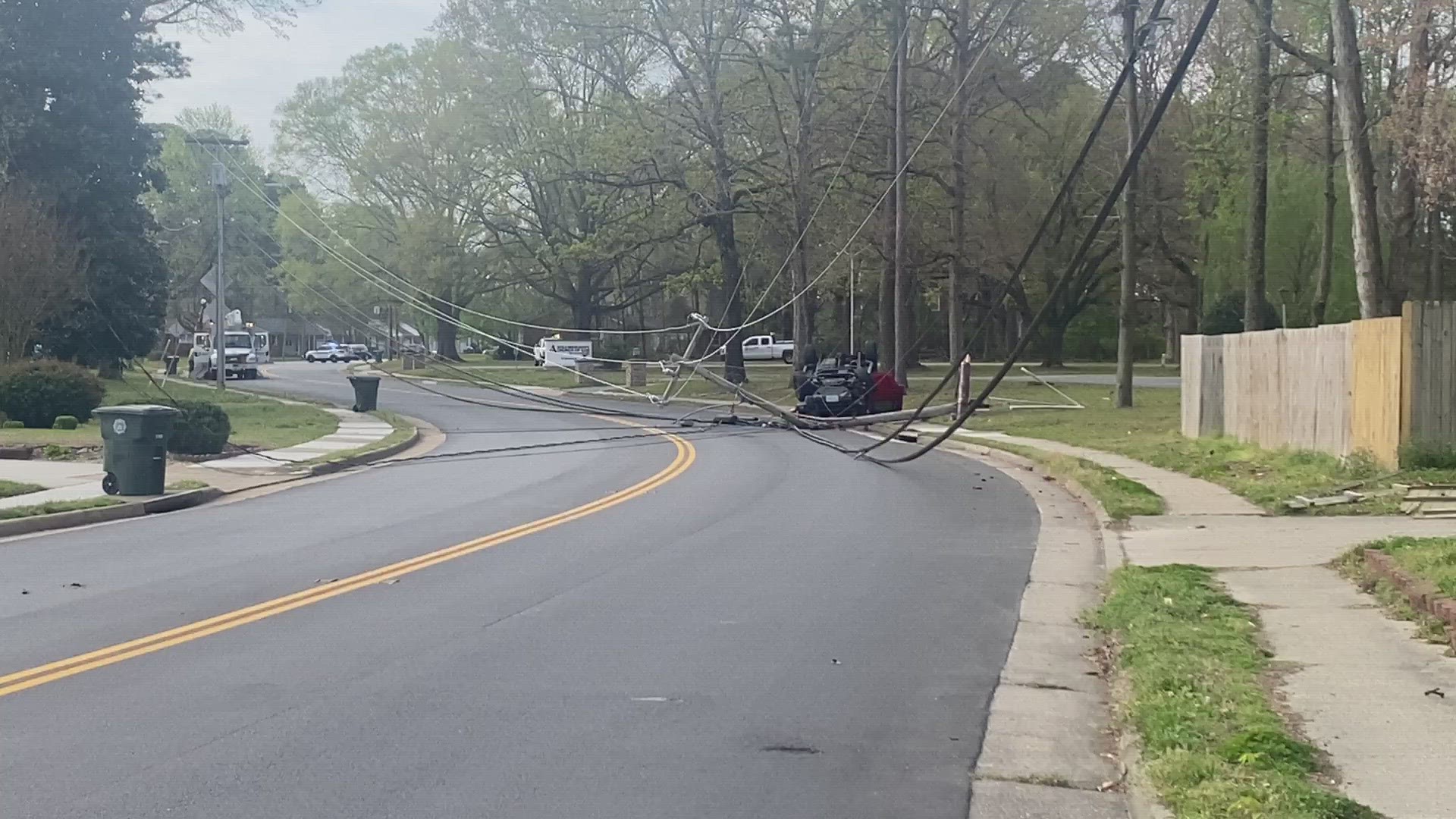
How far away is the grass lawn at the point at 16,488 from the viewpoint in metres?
16.8

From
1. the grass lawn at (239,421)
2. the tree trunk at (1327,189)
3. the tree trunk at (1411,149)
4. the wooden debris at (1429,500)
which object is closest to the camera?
the wooden debris at (1429,500)

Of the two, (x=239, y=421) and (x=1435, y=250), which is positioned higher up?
(x=1435, y=250)

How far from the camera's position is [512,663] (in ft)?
27.2

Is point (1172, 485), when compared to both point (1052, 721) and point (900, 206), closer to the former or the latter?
point (1052, 721)

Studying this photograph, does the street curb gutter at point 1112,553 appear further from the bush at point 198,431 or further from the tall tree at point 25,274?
the tall tree at point 25,274

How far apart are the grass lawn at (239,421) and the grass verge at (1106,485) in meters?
13.4

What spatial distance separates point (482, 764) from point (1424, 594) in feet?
20.5

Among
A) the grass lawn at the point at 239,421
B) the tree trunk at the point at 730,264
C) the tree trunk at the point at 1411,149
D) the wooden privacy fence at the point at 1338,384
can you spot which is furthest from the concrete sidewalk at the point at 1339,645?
the tree trunk at the point at 730,264

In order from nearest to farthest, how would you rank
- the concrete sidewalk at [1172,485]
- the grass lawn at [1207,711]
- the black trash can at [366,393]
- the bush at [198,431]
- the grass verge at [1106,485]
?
the grass lawn at [1207,711] < the grass verge at [1106,485] < the concrete sidewalk at [1172,485] < the bush at [198,431] < the black trash can at [366,393]

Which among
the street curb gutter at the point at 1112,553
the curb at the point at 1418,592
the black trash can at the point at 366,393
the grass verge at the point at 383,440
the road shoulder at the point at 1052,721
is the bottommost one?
the road shoulder at the point at 1052,721

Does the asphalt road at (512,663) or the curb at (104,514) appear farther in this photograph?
the curb at (104,514)

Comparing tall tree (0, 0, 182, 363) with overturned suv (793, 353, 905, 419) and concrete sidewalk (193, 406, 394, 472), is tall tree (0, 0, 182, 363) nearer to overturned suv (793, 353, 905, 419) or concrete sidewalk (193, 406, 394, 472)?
concrete sidewalk (193, 406, 394, 472)

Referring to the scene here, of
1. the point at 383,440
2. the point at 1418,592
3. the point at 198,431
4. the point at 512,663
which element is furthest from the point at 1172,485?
the point at 383,440

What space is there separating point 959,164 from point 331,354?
67.0 metres
